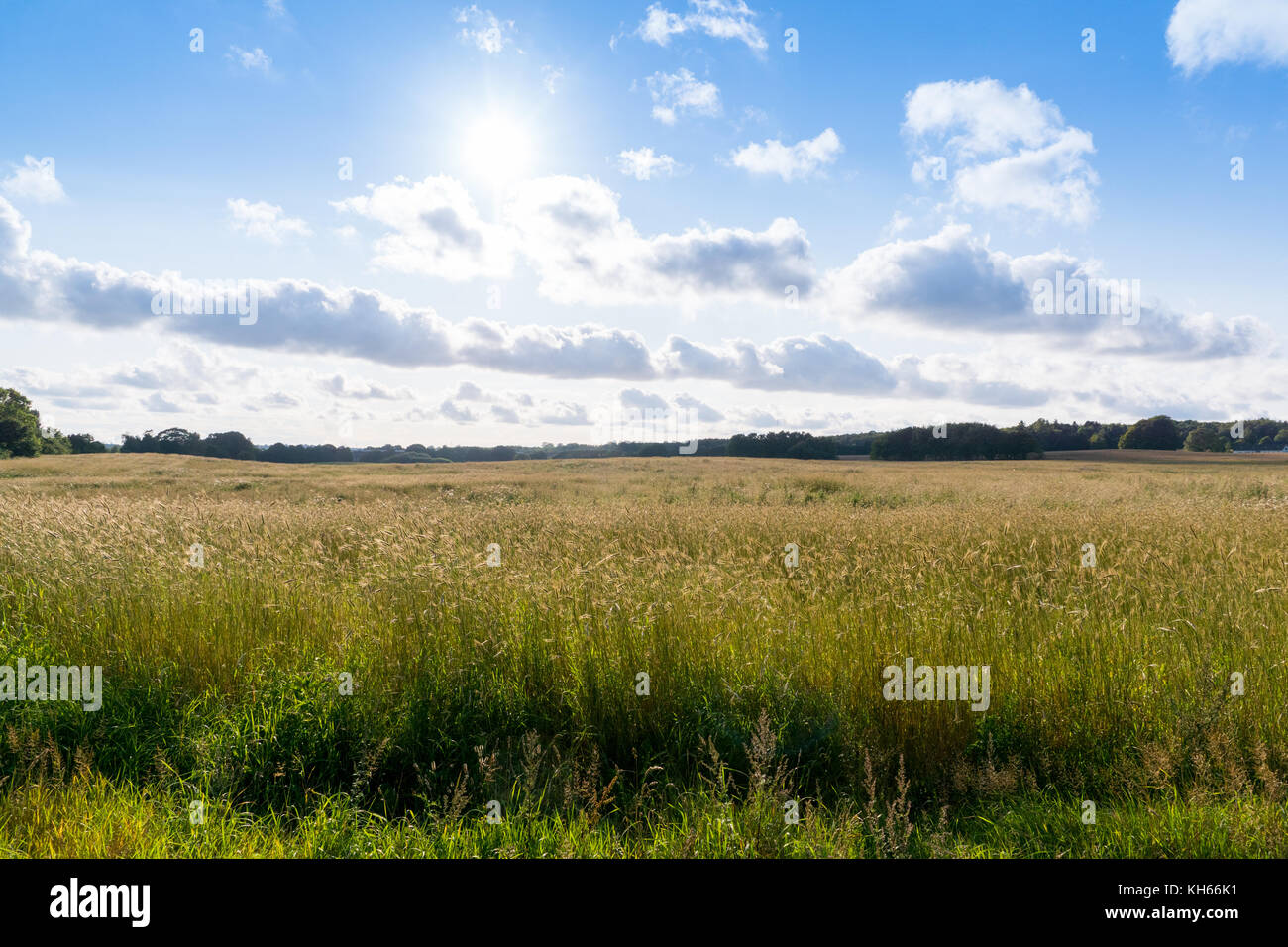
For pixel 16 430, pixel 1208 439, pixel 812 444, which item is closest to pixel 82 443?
pixel 16 430

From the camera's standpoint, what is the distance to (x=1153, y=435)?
10562cm

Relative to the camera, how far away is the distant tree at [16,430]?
77.9 meters

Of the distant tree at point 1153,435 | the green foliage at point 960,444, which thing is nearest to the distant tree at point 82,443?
the green foliage at point 960,444

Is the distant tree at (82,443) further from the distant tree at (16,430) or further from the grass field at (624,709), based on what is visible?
the grass field at (624,709)

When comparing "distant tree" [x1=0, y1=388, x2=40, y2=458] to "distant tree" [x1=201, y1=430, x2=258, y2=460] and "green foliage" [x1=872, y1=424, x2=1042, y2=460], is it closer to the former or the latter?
"distant tree" [x1=201, y1=430, x2=258, y2=460]

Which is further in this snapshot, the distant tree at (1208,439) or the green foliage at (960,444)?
the distant tree at (1208,439)

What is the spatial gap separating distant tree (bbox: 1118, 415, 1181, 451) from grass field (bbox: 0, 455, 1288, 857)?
12416cm

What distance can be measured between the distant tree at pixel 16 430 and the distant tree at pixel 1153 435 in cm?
16008

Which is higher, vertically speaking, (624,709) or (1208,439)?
(1208,439)

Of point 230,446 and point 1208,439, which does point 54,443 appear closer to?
point 230,446

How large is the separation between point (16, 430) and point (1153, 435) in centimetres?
16864

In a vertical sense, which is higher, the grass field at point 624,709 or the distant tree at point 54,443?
the distant tree at point 54,443

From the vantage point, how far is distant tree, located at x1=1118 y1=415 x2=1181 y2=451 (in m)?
104
